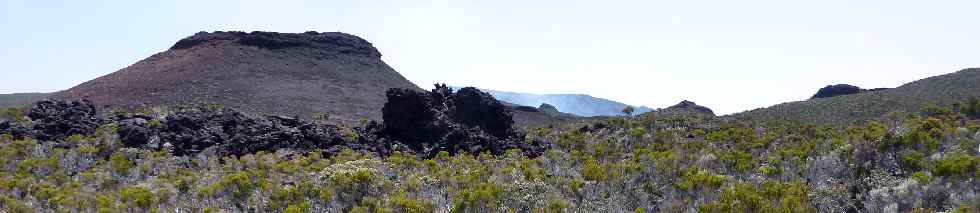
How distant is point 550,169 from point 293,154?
32.3 ft

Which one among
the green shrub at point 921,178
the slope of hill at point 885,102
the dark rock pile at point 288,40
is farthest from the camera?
the dark rock pile at point 288,40

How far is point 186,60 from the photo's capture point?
58.5 metres

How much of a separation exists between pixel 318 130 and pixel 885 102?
113 ft

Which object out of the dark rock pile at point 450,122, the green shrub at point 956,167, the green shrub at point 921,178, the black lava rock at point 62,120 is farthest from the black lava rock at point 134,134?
the green shrub at point 956,167

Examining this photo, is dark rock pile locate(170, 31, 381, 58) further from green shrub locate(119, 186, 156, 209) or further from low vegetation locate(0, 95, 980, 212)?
green shrub locate(119, 186, 156, 209)

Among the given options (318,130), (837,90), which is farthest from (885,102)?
(837,90)

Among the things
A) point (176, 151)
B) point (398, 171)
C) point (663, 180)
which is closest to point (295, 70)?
point (176, 151)

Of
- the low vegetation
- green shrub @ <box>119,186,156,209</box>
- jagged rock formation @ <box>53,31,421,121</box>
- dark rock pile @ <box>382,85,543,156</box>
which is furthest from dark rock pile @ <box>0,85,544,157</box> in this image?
jagged rock formation @ <box>53,31,421,121</box>

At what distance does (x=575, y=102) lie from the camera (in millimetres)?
130750

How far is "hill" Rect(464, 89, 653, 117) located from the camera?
125188mm

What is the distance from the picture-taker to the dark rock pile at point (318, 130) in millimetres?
24438

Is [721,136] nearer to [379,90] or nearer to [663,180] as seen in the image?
[663,180]

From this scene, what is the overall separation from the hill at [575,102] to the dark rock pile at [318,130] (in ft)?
305

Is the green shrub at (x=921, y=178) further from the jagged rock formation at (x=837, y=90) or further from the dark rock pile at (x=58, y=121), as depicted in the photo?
the jagged rock formation at (x=837, y=90)
